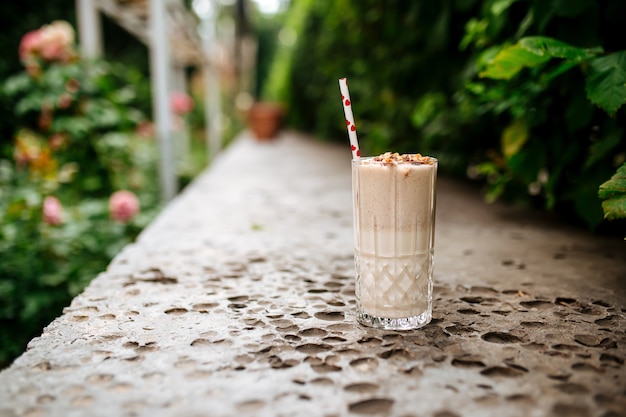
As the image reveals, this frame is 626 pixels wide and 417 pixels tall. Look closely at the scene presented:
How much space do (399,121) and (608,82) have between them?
8.28ft

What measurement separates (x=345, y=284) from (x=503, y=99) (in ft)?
3.60

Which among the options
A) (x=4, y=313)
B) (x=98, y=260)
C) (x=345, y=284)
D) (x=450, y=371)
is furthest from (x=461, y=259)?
(x=4, y=313)

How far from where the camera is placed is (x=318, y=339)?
1192 mm

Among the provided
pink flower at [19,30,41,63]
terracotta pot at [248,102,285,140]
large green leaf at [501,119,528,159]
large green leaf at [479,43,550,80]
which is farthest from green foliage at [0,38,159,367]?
terracotta pot at [248,102,285,140]

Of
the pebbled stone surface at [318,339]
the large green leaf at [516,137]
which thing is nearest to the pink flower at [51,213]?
the pebbled stone surface at [318,339]

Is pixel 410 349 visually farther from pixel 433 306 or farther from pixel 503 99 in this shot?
pixel 503 99

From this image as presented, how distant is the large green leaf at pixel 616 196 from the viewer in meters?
1.21

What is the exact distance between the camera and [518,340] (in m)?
1.17

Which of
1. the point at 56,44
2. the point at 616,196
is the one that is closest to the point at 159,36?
the point at 56,44

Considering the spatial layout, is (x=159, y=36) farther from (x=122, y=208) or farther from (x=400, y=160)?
(x=400, y=160)

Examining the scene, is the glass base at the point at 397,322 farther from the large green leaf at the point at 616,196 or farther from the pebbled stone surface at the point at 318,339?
the large green leaf at the point at 616,196

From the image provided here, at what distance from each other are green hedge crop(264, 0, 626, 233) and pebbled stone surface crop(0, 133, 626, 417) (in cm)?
32

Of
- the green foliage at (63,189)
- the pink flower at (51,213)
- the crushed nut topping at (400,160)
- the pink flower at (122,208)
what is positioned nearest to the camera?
the crushed nut topping at (400,160)

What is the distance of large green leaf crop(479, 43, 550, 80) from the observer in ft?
4.67
